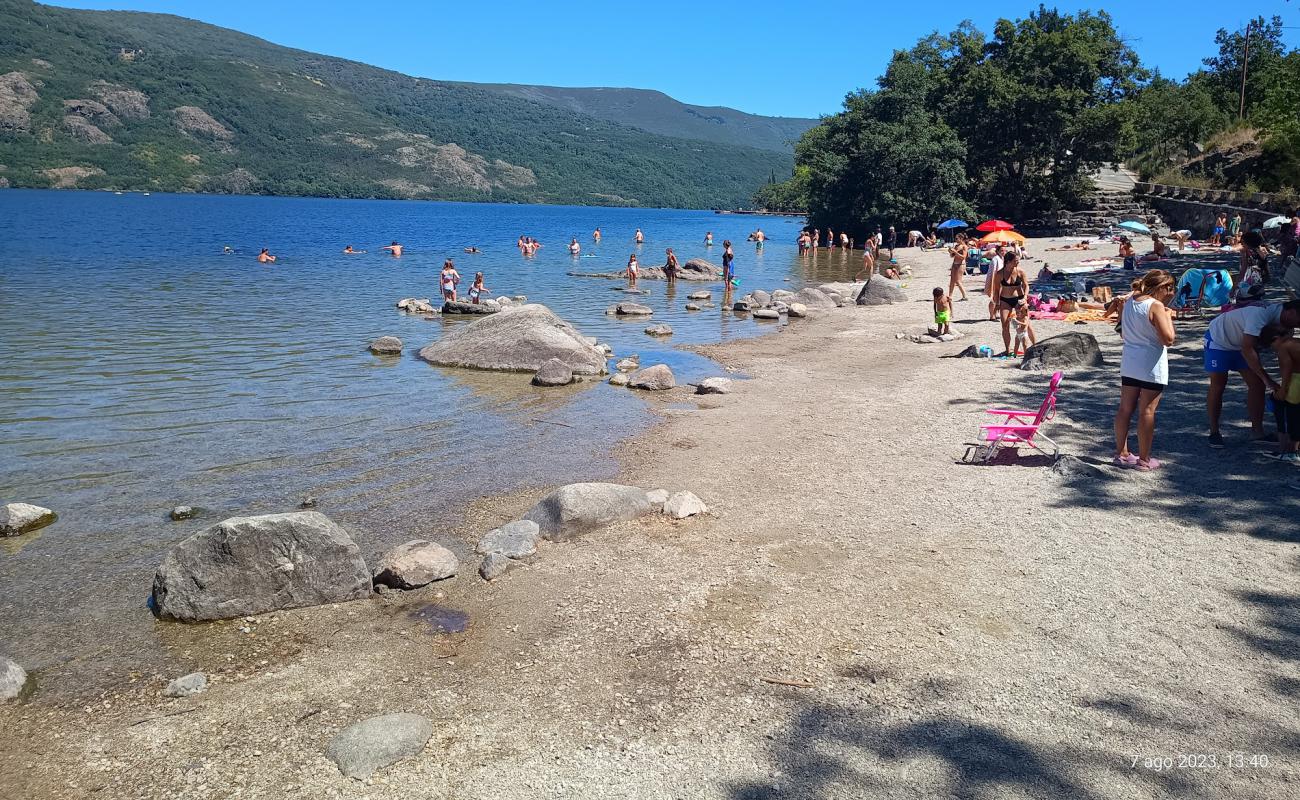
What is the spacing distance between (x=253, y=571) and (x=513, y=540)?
2.18m

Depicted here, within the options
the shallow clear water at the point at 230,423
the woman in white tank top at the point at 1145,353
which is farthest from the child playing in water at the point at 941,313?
the woman in white tank top at the point at 1145,353

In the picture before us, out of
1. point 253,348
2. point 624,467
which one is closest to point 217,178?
point 253,348

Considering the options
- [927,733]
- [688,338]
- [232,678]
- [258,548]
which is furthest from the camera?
[688,338]

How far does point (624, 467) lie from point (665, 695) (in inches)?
210

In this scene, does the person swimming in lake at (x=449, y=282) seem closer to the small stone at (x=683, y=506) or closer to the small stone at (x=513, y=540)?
the small stone at (x=683, y=506)

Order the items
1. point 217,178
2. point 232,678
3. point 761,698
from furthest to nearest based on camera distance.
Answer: point 217,178 < point 232,678 < point 761,698

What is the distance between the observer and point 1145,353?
8.35 metres

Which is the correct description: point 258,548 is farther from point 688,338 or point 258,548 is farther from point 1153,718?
point 688,338

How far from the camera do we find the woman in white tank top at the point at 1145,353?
8.18 meters

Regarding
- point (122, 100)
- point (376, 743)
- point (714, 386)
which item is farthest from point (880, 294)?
point (122, 100)

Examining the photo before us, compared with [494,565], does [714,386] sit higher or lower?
higher

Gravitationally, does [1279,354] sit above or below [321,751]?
above

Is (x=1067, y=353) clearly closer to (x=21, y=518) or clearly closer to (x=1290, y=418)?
(x=1290, y=418)

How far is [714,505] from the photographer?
8.58 meters
